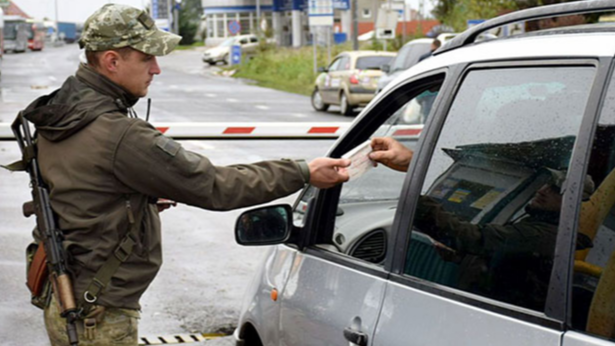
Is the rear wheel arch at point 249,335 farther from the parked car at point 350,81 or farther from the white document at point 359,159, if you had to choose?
the parked car at point 350,81

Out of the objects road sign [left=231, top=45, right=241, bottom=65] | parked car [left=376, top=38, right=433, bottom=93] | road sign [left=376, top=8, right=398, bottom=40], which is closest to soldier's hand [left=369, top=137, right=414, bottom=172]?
parked car [left=376, top=38, right=433, bottom=93]

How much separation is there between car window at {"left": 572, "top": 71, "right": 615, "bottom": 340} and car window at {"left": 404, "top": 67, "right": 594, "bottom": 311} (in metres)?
0.11

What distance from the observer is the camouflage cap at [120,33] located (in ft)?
11.7

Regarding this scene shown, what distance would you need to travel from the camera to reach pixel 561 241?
2.41 metres

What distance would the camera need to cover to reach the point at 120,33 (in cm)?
358

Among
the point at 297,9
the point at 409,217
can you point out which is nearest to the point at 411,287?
the point at 409,217

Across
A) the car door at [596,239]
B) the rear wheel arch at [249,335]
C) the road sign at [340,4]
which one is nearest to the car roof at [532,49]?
the car door at [596,239]

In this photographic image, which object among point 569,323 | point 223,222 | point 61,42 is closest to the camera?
point 569,323

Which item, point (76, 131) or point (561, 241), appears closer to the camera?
point (561, 241)

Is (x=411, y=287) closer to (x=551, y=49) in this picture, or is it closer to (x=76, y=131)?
(x=551, y=49)

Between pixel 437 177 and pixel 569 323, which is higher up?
pixel 437 177

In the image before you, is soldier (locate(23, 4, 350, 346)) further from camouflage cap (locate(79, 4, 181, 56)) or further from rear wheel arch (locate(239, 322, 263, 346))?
rear wheel arch (locate(239, 322, 263, 346))

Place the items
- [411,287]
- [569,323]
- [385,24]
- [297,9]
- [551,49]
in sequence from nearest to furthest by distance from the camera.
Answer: [569,323] < [551,49] < [411,287] < [385,24] < [297,9]

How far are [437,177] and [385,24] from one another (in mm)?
32301
